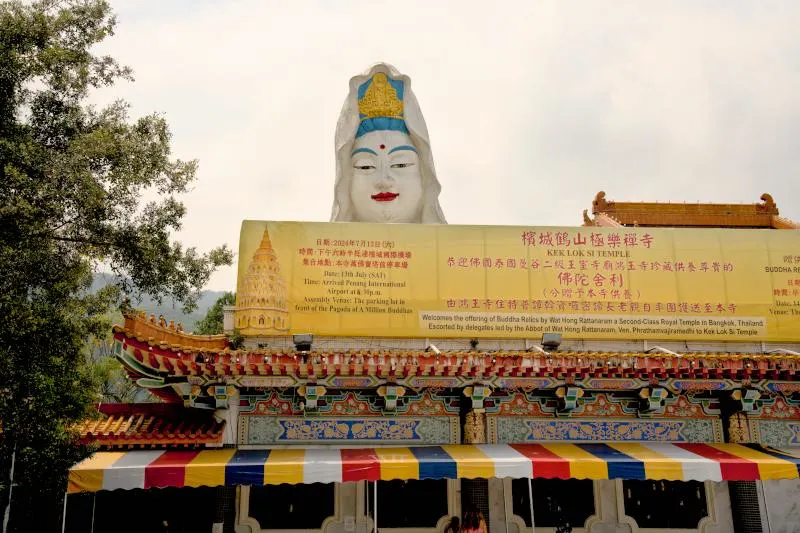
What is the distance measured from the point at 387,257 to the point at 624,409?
17.5 ft

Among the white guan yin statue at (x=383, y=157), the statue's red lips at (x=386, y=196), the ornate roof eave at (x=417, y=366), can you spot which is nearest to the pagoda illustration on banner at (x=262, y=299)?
the ornate roof eave at (x=417, y=366)

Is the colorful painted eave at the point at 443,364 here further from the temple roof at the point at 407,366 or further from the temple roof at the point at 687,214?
the temple roof at the point at 687,214

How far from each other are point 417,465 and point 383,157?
779 cm

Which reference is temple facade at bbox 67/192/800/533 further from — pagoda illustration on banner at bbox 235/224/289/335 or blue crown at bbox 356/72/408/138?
blue crown at bbox 356/72/408/138

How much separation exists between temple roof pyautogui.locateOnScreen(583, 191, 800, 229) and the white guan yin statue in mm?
12405

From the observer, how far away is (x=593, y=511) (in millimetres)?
11812

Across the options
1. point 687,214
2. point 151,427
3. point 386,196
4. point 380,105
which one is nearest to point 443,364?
point 151,427

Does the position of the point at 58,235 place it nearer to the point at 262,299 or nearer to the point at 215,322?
the point at 262,299

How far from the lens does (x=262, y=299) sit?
41.5ft

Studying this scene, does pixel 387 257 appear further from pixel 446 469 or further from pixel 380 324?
pixel 446 469

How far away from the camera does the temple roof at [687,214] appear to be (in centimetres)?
2600

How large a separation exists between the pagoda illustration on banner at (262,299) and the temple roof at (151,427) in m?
2.02

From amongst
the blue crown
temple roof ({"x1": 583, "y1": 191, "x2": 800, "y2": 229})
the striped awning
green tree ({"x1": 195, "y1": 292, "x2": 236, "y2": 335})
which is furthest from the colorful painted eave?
green tree ({"x1": 195, "y1": 292, "x2": 236, "y2": 335})

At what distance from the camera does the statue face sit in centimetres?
1515
